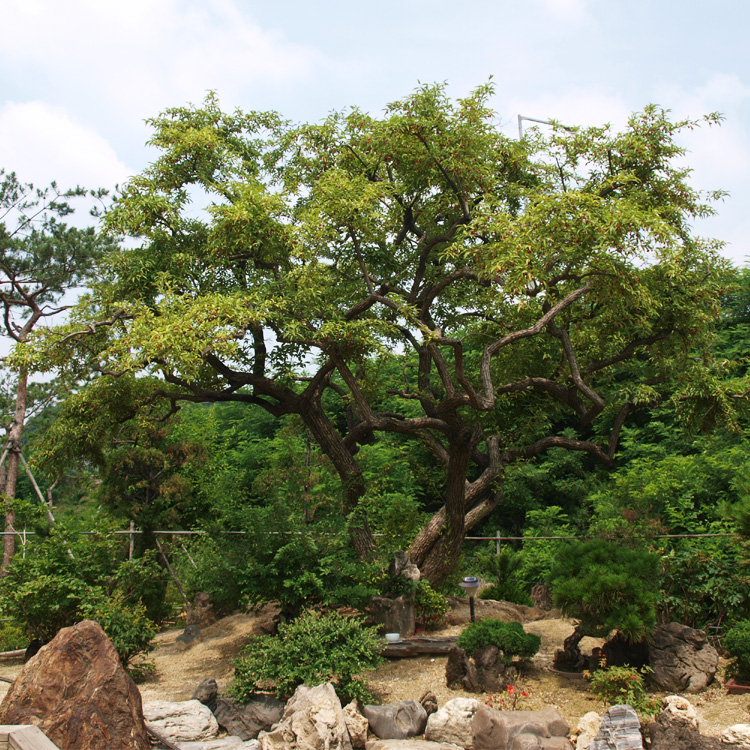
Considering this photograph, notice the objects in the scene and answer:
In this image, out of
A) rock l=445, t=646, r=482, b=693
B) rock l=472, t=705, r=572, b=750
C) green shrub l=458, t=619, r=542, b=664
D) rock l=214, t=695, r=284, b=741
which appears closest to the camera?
rock l=472, t=705, r=572, b=750

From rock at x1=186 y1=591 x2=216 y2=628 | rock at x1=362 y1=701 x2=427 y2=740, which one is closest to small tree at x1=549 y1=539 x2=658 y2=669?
rock at x1=362 y1=701 x2=427 y2=740

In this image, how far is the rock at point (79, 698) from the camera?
16.1ft

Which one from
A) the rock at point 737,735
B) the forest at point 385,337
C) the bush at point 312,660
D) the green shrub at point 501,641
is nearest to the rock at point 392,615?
the forest at point 385,337

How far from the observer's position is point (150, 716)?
19.2 ft

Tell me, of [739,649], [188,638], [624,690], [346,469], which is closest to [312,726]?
[624,690]

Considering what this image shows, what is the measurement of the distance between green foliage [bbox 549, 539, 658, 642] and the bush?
5.86 feet

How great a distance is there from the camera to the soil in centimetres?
594

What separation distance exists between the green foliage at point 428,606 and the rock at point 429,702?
7.05 ft

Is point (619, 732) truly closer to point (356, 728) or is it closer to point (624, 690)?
point (624, 690)

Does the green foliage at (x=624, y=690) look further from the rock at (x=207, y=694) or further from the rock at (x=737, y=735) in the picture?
the rock at (x=207, y=694)

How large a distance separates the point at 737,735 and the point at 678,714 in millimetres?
390

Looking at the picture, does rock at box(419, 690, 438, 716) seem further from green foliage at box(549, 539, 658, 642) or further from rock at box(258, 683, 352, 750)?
green foliage at box(549, 539, 658, 642)

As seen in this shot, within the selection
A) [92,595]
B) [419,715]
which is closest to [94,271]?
[92,595]

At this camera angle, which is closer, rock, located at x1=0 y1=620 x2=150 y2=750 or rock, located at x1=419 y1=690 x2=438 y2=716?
rock, located at x1=0 y1=620 x2=150 y2=750
